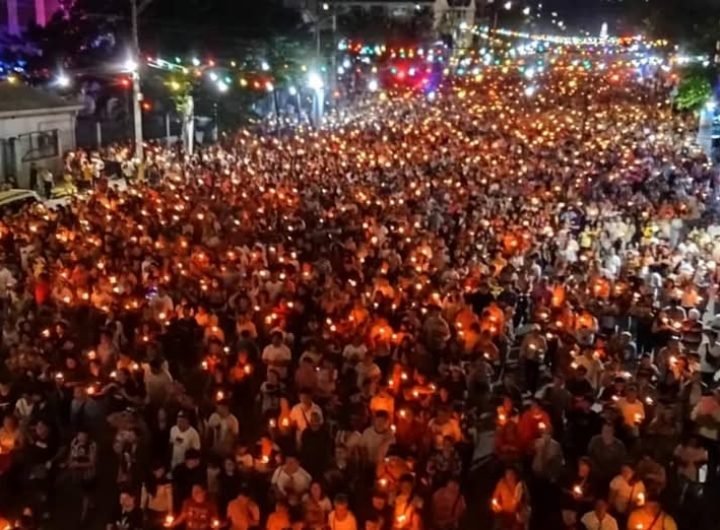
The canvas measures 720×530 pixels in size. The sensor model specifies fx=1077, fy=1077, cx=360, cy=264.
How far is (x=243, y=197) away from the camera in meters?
19.6

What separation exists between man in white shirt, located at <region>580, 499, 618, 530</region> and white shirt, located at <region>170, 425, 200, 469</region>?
3.24m

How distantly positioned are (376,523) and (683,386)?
12.2 ft

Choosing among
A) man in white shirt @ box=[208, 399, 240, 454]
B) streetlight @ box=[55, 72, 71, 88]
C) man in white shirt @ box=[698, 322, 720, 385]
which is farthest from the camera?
streetlight @ box=[55, 72, 71, 88]

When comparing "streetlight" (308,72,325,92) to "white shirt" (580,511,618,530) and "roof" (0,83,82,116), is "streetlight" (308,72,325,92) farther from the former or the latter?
"white shirt" (580,511,618,530)

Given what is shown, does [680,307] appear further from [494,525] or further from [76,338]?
[76,338]

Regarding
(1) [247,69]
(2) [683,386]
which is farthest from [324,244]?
(1) [247,69]

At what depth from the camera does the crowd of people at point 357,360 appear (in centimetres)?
852

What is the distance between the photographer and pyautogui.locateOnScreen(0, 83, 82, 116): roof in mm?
26984

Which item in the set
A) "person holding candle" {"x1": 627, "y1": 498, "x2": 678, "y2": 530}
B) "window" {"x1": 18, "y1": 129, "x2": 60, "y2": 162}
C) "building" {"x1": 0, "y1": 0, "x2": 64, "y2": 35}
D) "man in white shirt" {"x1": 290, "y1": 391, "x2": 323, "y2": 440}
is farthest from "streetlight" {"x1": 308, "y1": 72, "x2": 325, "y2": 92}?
"person holding candle" {"x1": 627, "y1": 498, "x2": 678, "y2": 530}

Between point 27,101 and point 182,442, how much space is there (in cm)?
2105

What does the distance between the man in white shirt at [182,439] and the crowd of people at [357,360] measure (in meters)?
0.02

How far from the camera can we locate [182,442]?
8.91 metres

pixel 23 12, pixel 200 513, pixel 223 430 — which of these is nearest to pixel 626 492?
pixel 200 513

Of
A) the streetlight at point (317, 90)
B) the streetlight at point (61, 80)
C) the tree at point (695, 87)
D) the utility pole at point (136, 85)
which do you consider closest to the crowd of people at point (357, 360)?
the utility pole at point (136, 85)
